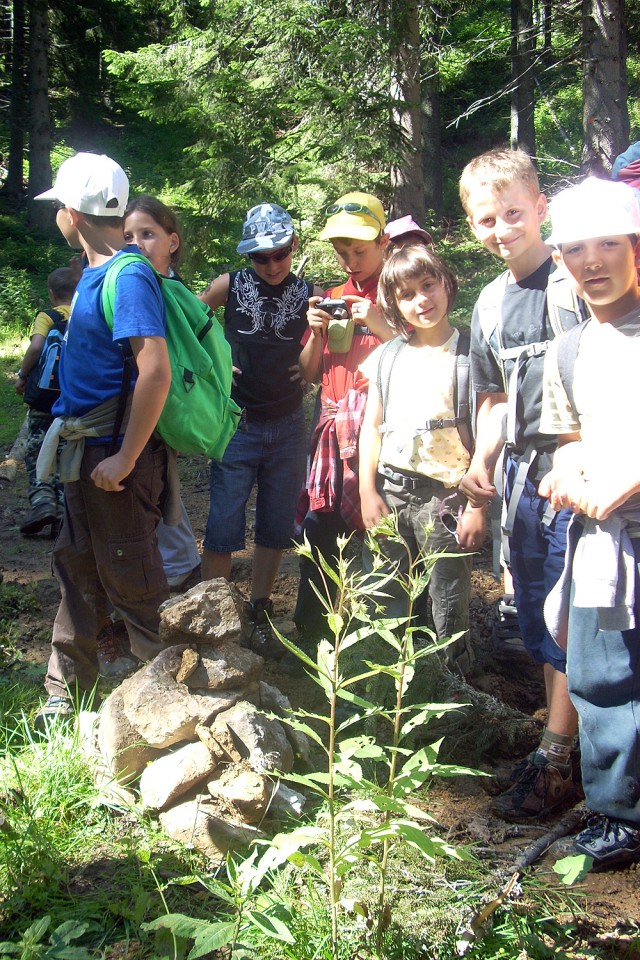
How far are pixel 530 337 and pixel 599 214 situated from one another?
2.04 feet

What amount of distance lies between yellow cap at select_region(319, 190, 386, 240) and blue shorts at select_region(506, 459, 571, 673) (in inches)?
54.3

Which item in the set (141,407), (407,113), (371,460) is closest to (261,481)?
(371,460)

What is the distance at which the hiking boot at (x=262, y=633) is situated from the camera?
4.39 m

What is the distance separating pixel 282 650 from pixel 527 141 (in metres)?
14.8

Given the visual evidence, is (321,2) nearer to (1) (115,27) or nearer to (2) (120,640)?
(2) (120,640)

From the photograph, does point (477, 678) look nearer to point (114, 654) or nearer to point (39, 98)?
point (114, 654)

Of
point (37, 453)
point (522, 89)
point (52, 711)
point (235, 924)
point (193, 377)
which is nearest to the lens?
point (235, 924)

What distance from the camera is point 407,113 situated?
29.3 ft

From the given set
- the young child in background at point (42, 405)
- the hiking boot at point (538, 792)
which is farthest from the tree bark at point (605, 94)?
the hiking boot at point (538, 792)

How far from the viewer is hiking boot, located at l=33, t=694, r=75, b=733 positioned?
3425mm

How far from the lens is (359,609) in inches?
76.0

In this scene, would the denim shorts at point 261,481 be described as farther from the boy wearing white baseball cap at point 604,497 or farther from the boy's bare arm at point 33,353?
the boy's bare arm at point 33,353

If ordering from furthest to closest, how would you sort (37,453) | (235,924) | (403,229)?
(37,453), (403,229), (235,924)

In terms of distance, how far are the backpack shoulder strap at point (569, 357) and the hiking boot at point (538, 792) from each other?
51.0 inches
